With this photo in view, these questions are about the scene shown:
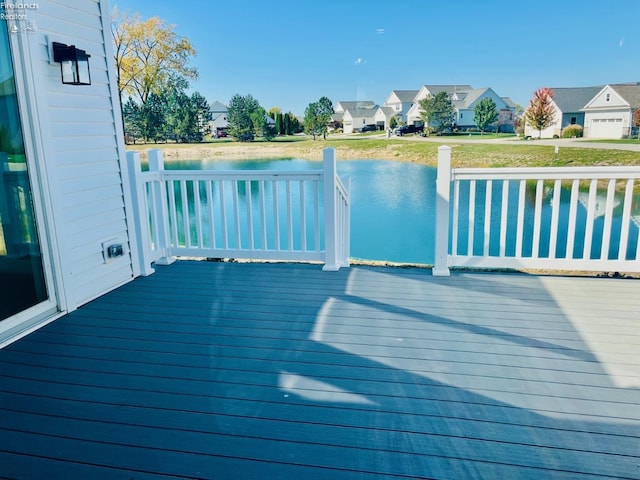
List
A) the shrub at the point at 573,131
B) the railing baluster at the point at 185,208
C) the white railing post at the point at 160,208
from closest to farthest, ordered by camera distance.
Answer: the railing baluster at the point at 185,208
the white railing post at the point at 160,208
the shrub at the point at 573,131

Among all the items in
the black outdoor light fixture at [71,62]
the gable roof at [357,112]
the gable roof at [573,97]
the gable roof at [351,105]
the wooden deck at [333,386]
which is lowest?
the wooden deck at [333,386]

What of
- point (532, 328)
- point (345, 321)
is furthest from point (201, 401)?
point (532, 328)

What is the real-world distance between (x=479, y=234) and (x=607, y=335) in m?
7.73

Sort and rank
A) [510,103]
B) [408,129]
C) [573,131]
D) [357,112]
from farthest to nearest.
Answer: [408,129] < [357,112] < [510,103] < [573,131]

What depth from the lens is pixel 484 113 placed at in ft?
67.5

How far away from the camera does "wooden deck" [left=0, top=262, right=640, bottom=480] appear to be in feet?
4.83

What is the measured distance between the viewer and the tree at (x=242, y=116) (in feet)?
59.4

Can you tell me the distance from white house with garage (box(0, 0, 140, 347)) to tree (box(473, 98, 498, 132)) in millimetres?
→ 19480

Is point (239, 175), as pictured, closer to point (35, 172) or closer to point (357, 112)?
point (35, 172)

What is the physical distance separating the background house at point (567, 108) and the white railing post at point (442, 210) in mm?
9794

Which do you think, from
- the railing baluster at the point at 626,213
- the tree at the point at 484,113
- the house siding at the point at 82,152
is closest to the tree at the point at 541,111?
the tree at the point at 484,113

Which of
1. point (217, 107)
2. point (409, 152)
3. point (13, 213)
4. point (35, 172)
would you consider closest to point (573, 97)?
point (409, 152)

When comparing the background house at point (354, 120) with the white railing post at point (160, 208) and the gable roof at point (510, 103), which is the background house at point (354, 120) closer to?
the gable roof at point (510, 103)

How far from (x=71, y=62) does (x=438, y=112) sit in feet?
71.8
